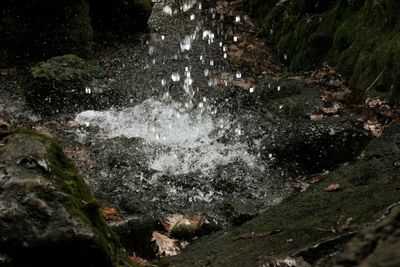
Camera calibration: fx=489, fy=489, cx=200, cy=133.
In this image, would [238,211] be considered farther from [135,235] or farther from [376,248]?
[376,248]

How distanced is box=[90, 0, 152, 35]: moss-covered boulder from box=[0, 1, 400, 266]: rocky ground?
945 millimetres

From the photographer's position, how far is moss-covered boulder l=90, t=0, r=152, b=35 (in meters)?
10.1

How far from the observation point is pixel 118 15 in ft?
33.3

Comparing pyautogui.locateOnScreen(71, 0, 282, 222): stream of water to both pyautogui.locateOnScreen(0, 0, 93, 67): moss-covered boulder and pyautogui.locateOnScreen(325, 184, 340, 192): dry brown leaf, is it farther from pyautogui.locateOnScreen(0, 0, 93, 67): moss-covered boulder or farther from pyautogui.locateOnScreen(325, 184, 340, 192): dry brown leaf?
pyautogui.locateOnScreen(0, 0, 93, 67): moss-covered boulder

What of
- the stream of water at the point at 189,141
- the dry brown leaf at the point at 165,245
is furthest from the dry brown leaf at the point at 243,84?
the dry brown leaf at the point at 165,245

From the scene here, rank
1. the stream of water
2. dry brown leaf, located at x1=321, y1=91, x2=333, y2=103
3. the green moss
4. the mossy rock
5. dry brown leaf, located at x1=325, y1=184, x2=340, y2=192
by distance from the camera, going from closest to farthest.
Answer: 1. the green moss
2. the mossy rock
3. dry brown leaf, located at x1=325, y1=184, x2=340, y2=192
4. the stream of water
5. dry brown leaf, located at x1=321, y1=91, x2=333, y2=103

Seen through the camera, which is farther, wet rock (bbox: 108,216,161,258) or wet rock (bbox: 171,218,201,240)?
wet rock (bbox: 171,218,201,240)

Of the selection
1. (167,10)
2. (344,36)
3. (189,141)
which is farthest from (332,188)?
(167,10)

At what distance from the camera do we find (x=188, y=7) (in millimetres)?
11391

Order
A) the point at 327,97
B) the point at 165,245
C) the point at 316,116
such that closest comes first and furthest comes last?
the point at 165,245
the point at 316,116
the point at 327,97

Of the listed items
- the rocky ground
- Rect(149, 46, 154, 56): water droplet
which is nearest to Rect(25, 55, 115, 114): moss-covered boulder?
the rocky ground

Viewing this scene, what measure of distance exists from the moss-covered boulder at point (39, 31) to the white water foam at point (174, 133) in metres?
2.15

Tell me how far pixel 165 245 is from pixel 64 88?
3776 millimetres

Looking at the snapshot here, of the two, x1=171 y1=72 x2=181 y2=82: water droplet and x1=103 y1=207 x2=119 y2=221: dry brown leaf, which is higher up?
x1=171 y1=72 x2=181 y2=82: water droplet
